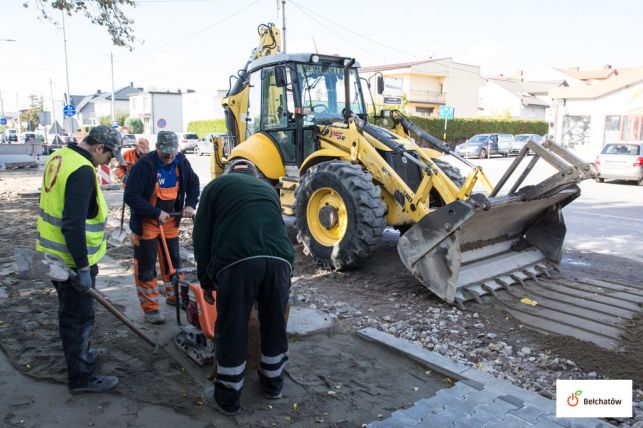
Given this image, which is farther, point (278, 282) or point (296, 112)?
point (296, 112)

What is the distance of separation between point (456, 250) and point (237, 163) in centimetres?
261

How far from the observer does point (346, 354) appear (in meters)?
4.48

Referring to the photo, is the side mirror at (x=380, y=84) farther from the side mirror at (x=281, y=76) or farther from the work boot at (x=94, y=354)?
the work boot at (x=94, y=354)

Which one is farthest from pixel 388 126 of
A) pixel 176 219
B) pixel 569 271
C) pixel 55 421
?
pixel 55 421

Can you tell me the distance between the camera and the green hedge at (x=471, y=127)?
35250 millimetres

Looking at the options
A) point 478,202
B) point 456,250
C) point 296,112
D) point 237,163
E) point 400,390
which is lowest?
point 400,390

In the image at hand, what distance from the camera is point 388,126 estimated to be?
332 inches

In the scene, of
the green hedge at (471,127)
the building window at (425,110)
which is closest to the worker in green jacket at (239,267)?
the green hedge at (471,127)

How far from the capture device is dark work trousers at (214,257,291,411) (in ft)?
11.0

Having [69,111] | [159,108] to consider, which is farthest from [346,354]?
[159,108]

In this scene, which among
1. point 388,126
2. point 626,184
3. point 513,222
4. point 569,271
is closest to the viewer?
point 513,222

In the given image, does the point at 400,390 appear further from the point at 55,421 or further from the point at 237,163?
the point at 55,421

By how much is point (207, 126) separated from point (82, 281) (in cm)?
4501

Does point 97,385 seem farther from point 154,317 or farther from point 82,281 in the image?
point 154,317
